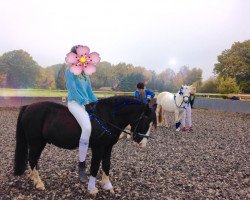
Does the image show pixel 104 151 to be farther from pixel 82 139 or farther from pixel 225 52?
pixel 225 52

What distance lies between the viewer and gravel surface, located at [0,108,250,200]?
6441 millimetres

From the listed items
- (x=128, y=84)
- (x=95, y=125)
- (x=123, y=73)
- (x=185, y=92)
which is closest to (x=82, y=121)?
(x=95, y=125)

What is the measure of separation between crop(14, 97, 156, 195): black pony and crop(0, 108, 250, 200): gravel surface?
0.43 metres

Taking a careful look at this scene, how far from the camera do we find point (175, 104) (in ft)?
53.1

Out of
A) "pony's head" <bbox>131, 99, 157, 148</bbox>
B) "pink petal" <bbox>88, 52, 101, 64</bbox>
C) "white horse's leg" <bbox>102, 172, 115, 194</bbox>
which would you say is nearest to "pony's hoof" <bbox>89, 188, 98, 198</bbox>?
"white horse's leg" <bbox>102, 172, 115, 194</bbox>

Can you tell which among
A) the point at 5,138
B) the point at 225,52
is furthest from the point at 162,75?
the point at 5,138

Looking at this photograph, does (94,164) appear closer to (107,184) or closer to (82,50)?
(107,184)

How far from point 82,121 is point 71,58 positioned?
1.19 metres

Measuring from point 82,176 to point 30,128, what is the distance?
4.69ft

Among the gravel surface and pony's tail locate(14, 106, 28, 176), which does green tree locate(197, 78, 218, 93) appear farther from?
pony's tail locate(14, 106, 28, 176)

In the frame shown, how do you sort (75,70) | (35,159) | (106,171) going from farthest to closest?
(35,159) < (106,171) < (75,70)

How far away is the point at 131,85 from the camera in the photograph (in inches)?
2333

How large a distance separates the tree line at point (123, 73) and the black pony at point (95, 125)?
172 feet

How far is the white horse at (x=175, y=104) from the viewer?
15.4 metres
